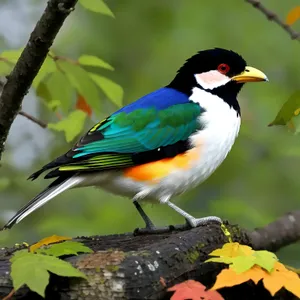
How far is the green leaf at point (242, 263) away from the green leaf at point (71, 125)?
156cm

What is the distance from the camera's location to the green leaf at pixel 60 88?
4379 millimetres

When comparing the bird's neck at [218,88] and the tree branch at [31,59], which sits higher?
the tree branch at [31,59]

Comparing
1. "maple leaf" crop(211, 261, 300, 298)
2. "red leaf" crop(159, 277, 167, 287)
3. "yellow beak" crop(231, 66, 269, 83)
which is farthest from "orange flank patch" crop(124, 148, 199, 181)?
"maple leaf" crop(211, 261, 300, 298)

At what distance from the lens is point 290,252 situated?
596 centimetres

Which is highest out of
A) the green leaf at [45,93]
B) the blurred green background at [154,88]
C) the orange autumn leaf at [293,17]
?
the orange autumn leaf at [293,17]

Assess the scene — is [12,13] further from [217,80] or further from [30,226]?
[217,80]

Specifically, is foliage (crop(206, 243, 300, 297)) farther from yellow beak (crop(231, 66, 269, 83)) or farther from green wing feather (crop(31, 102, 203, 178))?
yellow beak (crop(231, 66, 269, 83))

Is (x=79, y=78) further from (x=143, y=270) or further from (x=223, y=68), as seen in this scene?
(x=143, y=270)

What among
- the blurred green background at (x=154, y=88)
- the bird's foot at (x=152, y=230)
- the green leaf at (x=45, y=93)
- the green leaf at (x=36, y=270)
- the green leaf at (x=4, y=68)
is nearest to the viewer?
the green leaf at (x=36, y=270)

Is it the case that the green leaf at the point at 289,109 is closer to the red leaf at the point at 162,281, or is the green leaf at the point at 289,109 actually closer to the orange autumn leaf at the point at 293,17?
the orange autumn leaf at the point at 293,17

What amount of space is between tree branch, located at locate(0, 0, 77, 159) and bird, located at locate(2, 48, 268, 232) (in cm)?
72

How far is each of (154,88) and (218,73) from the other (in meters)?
2.57

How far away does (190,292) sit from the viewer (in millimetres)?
2990

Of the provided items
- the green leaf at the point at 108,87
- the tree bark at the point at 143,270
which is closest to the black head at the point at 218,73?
the green leaf at the point at 108,87
